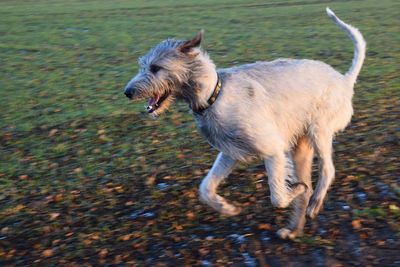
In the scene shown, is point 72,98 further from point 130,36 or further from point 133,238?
point 130,36

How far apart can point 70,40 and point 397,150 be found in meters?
12.1

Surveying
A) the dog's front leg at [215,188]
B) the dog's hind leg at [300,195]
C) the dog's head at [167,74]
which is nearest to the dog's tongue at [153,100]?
the dog's head at [167,74]

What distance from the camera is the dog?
17.3ft

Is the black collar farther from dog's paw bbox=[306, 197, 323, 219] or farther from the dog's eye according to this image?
dog's paw bbox=[306, 197, 323, 219]

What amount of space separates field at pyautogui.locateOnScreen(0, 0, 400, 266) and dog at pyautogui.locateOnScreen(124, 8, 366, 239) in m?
0.39

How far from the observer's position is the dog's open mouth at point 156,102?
5.34m

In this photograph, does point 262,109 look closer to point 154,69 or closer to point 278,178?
point 278,178

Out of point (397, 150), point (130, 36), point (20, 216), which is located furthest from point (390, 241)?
point (130, 36)

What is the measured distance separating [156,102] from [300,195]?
5.09 feet

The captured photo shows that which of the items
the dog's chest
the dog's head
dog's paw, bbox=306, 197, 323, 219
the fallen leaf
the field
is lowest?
the fallen leaf

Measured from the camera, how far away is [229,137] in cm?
526

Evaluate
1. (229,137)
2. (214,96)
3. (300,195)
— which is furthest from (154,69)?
(300,195)

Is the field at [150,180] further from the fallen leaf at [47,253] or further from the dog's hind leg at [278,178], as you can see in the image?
the dog's hind leg at [278,178]

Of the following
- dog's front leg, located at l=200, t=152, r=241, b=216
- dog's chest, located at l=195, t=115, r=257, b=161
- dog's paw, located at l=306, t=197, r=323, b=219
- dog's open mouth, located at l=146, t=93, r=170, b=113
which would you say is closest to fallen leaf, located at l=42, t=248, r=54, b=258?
dog's front leg, located at l=200, t=152, r=241, b=216
